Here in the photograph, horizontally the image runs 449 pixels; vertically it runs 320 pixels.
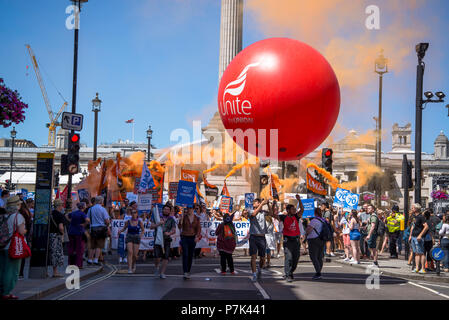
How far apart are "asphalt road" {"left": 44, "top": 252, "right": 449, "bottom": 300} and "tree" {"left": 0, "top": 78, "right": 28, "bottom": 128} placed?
3.45 m

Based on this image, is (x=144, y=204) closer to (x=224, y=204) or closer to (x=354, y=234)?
(x=354, y=234)

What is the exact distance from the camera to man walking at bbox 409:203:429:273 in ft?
53.7

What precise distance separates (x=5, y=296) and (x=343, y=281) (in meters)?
7.49

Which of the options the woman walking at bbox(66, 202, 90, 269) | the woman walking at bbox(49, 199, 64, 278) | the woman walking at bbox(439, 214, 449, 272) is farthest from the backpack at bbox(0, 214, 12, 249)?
the woman walking at bbox(439, 214, 449, 272)

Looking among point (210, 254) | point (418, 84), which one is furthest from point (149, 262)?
point (418, 84)

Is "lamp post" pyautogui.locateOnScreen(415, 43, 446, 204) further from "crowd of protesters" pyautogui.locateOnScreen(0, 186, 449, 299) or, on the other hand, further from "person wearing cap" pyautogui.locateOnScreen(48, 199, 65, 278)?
"person wearing cap" pyautogui.locateOnScreen(48, 199, 65, 278)

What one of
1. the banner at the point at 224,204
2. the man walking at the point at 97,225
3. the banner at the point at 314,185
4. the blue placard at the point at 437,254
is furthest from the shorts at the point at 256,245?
the banner at the point at 224,204

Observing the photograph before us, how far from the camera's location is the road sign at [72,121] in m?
18.8

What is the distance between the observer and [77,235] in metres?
15.2

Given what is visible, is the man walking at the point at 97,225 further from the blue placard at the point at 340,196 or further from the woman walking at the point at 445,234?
the blue placard at the point at 340,196

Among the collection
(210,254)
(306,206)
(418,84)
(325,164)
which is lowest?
(210,254)

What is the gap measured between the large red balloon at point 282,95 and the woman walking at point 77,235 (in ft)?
22.3
